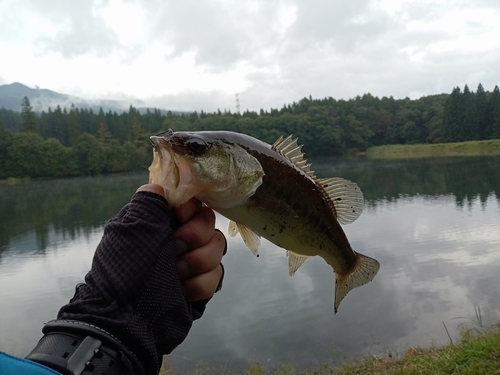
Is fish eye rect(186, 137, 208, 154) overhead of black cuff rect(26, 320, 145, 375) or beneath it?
overhead

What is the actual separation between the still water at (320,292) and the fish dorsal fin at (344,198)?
7.26 m

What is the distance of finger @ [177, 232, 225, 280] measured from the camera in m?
2.43

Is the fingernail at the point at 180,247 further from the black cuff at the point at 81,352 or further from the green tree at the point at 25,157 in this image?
the green tree at the point at 25,157

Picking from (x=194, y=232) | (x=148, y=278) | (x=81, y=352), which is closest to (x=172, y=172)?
(x=194, y=232)

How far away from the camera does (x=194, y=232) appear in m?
2.42

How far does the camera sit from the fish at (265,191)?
240 cm

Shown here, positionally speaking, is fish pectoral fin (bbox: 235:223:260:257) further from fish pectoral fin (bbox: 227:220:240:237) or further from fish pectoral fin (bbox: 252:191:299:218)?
fish pectoral fin (bbox: 252:191:299:218)

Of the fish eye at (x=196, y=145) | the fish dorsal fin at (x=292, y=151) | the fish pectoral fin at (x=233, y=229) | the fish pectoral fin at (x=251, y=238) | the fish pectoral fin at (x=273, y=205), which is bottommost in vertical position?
the fish pectoral fin at (x=251, y=238)

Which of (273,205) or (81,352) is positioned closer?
(81,352)

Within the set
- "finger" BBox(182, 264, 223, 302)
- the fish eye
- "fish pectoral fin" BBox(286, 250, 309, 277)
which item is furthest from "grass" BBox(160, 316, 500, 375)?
the fish eye

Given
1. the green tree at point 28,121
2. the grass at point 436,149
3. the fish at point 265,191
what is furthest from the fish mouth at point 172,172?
the green tree at point 28,121

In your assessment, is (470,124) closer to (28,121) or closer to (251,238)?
(251,238)

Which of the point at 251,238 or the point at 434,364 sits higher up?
the point at 251,238

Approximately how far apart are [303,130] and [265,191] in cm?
7160
